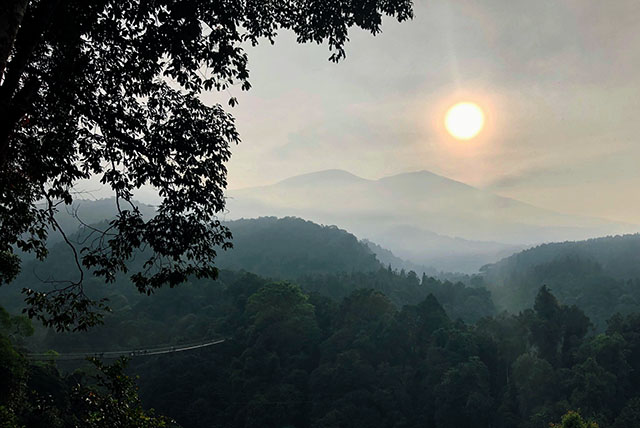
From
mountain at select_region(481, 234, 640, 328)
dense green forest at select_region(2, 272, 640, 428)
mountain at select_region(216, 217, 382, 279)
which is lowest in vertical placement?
dense green forest at select_region(2, 272, 640, 428)

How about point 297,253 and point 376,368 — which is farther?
point 297,253

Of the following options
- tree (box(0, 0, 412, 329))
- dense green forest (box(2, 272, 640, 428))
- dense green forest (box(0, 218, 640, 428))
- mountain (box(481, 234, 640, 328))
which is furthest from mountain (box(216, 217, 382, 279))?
tree (box(0, 0, 412, 329))

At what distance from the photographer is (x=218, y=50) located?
7094 mm

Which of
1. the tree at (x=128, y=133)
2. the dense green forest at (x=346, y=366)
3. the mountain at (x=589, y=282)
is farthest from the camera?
the mountain at (x=589, y=282)

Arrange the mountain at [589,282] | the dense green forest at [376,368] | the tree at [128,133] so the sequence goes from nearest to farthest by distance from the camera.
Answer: the tree at [128,133], the dense green forest at [376,368], the mountain at [589,282]

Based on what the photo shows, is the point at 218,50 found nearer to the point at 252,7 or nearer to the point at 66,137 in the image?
the point at 252,7

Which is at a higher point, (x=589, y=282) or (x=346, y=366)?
(x=589, y=282)

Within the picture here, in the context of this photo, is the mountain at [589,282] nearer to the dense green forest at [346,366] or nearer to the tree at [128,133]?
the dense green forest at [346,366]

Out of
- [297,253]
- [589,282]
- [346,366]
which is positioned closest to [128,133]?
[346,366]

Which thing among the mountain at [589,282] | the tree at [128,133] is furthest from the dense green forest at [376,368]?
the mountain at [589,282]

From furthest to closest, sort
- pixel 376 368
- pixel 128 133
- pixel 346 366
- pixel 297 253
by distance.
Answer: pixel 297 253, pixel 376 368, pixel 346 366, pixel 128 133

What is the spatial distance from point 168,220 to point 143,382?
38.9 m

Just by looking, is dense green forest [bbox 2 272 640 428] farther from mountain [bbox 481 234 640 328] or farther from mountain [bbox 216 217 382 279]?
mountain [bbox 216 217 382 279]

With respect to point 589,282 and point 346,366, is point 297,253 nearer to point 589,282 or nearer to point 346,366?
point 589,282
